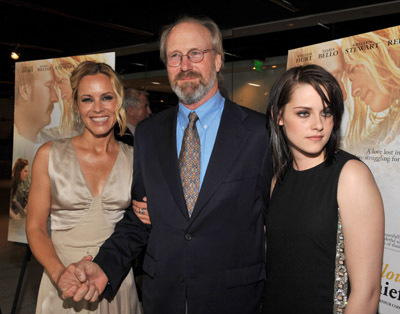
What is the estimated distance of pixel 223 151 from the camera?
1.78 meters

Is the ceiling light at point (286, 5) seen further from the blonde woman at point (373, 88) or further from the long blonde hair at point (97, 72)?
the long blonde hair at point (97, 72)

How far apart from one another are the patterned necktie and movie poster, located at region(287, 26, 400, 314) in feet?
3.73

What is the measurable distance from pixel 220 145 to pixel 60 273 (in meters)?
0.97

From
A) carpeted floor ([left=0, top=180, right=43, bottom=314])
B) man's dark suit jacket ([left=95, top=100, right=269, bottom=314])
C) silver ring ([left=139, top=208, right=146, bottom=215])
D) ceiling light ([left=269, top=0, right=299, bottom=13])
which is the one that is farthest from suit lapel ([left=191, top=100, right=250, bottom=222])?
ceiling light ([left=269, top=0, right=299, bottom=13])

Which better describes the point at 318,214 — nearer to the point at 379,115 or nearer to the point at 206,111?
the point at 206,111

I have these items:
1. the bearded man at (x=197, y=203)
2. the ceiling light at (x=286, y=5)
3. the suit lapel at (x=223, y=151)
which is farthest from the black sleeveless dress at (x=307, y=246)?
the ceiling light at (x=286, y=5)

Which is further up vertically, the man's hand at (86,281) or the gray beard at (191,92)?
the gray beard at (191,92)

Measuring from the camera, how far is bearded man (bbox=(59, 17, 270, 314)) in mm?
1725

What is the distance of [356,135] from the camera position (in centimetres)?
247

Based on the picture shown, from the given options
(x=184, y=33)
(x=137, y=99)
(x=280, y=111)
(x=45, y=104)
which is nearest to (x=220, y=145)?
(x=280, y=111)

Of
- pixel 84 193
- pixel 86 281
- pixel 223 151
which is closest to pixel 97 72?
pixel 84 193

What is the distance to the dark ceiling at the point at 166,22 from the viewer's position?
598cm

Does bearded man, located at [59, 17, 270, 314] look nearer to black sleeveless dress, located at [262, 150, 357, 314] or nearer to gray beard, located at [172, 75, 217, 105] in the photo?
gray beard, located at [172, 75, 217, 105]

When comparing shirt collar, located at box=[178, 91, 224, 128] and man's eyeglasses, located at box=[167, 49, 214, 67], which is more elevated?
man's eyeglasses, located at box=[167, 49, 214, 67]
